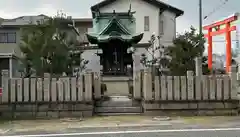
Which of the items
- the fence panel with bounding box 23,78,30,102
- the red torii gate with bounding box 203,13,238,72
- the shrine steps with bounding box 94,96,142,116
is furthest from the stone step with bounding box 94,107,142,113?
the red torii gate with bounding box 203,13,238,72

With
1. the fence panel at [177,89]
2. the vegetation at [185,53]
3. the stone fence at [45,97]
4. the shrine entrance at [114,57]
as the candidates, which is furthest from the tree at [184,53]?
the stone fence at [45,97]

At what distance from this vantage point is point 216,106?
1271cm

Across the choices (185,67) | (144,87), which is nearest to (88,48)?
(185,67)

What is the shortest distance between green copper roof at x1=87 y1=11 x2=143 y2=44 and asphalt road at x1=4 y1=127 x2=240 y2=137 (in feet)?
35.8

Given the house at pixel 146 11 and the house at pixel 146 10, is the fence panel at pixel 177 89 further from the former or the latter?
the house at pixel 146 10

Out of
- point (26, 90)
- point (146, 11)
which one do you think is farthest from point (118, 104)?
point (146, 11)

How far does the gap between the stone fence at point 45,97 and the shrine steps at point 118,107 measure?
703 mm

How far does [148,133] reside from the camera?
925 cm

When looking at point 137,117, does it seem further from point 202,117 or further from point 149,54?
point 149,54

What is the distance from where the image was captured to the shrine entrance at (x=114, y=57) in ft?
68.0

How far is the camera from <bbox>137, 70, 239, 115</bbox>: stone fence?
12.7 m

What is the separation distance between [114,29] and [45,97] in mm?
9249

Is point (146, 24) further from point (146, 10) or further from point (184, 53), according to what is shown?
point (184, 53)

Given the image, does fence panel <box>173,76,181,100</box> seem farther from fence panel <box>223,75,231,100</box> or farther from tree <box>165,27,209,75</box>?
tree <box>165,27,209,75</box>
